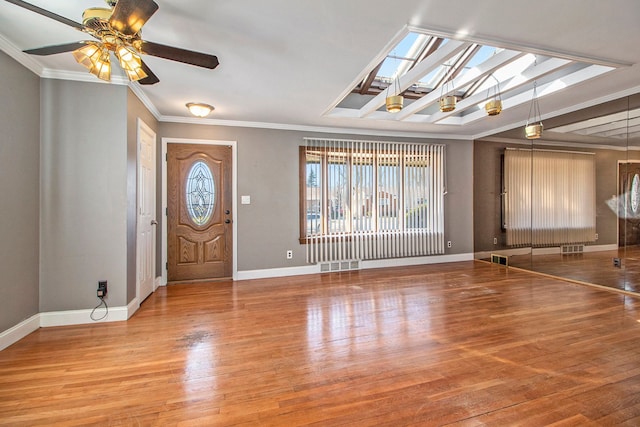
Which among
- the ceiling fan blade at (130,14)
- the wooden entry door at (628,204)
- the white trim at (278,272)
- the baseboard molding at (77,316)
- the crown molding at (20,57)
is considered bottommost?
the baseboard molding at (77,316)

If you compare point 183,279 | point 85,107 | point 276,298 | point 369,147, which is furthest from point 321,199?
point 85,107

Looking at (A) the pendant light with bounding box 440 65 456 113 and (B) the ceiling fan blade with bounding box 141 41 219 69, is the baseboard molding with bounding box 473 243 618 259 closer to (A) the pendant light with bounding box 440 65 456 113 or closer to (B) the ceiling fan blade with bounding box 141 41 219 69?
(A) the pendant light with bounding box 440 65 456 113

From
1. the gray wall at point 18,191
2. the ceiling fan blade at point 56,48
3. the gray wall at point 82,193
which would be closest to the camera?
the ceiling fan blade at point 56,48

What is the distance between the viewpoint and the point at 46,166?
302cm

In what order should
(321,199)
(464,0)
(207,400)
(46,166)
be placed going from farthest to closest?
(321,199), (46,166), (464,0), (207,400)

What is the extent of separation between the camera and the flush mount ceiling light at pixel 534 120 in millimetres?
4031

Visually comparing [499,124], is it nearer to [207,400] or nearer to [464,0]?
[464,0]

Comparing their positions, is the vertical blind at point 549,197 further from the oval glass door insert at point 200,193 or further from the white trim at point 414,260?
the oval glass door insert at point 200,193

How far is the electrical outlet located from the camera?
3.14 m

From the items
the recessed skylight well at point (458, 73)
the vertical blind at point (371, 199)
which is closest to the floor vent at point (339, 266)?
the vertical blind at point (371, 199)

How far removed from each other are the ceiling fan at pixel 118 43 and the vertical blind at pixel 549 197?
5287 mm

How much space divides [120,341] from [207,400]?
1.37 metres

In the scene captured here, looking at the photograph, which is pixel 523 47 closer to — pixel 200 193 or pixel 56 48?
pixel 56 48

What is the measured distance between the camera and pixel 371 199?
18.0 ft
